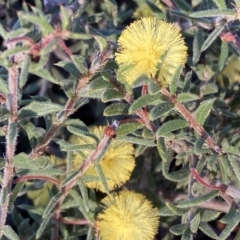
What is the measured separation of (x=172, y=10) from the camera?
187cm

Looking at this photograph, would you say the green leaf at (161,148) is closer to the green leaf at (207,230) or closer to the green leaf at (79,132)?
the green leaf at (79,132)

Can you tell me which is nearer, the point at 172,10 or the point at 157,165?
the point at 172,10

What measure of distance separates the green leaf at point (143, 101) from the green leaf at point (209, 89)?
1.56ft

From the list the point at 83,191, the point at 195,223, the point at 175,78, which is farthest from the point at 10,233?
A: the point at 175,78

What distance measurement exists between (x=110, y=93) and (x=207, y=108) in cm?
29

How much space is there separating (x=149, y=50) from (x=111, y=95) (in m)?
0.18

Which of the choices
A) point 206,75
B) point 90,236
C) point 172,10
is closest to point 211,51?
point 206,75

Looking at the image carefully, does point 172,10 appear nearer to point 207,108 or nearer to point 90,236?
point 207,108

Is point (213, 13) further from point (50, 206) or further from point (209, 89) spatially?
point (50, 206)

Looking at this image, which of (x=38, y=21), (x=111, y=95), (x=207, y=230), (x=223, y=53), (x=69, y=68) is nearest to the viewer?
(x=38, y=21)

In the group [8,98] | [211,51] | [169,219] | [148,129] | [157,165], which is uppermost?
[8,98]

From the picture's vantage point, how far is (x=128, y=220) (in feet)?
5.41

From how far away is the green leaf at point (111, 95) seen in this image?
4.82 feet

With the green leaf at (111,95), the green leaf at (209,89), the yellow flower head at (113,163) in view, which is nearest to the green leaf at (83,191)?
the yellow flower head at (113,163)
